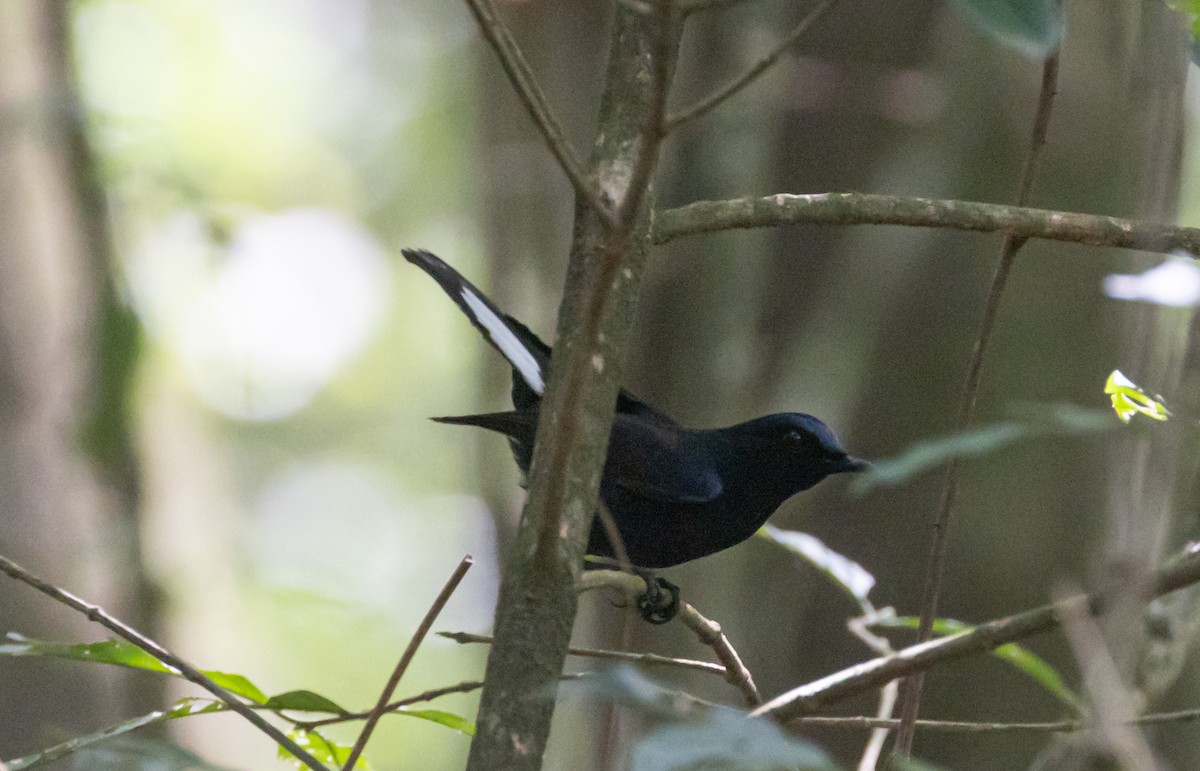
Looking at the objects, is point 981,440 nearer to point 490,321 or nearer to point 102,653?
point 102,653

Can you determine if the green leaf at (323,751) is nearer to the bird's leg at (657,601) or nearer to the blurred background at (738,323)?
the bird's leg at (657,601)

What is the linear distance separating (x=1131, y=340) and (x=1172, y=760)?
4353mm

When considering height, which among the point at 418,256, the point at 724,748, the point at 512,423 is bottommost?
the point at 512,423

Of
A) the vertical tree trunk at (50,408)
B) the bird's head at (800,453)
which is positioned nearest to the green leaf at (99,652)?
the bird's head at (800,453)

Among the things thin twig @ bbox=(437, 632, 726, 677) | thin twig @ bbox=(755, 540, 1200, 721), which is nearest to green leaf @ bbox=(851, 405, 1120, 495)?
thin twig @ bbox=(755, 540, 1200, 721)

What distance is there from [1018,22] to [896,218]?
0.70 m

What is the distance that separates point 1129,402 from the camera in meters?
1.81

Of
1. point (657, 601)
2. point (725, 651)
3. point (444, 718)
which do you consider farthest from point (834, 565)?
point (444, 718)

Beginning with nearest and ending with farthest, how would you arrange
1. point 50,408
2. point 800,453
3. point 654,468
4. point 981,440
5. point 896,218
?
point 981,440
point 896,218
point 654,468
point 800,453
point 50,408

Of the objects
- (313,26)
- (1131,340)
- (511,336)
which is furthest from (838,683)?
(313,26)

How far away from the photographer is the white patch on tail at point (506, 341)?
3.60 m

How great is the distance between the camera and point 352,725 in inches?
417

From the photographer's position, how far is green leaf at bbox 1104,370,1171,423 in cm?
170

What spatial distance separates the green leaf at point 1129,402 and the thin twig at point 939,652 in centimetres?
43
